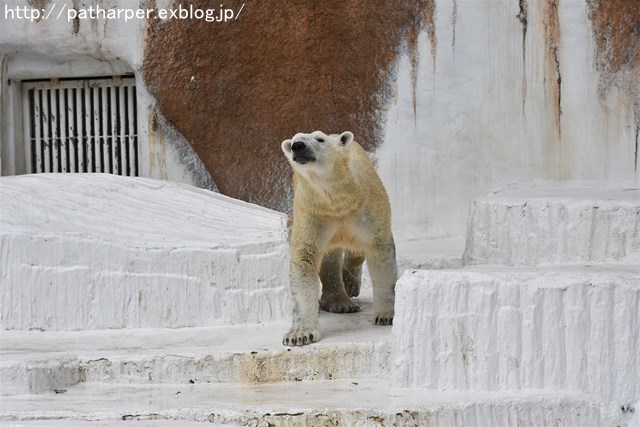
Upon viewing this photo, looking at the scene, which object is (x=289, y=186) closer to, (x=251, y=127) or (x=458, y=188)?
(x=251, y=127)

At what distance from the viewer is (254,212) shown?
26.1ft

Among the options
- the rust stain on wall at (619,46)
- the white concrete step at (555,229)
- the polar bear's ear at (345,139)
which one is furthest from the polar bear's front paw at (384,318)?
the rust stain on wall at (619,46)

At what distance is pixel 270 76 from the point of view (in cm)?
892

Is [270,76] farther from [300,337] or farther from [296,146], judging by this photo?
[300,337]

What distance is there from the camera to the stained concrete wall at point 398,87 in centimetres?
846

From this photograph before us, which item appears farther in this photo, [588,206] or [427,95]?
[427,95]

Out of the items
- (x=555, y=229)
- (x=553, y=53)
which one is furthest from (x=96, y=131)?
(x=555, y=229)

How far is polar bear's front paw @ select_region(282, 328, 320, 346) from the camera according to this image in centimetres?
618

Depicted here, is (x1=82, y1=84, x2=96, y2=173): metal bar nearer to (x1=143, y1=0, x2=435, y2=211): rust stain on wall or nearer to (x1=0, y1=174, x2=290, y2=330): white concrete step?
(x1=143, y1=0, x2=435, y2=211): rust stain on wall

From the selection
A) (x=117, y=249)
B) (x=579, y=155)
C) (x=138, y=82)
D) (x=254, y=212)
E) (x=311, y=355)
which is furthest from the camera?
(x=138, y=82)

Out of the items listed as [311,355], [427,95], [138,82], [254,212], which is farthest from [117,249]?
[427,95]

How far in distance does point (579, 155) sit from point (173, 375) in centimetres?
387

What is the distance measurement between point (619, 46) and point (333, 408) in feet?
14.5

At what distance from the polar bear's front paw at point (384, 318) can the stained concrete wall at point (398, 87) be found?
2188 mm
